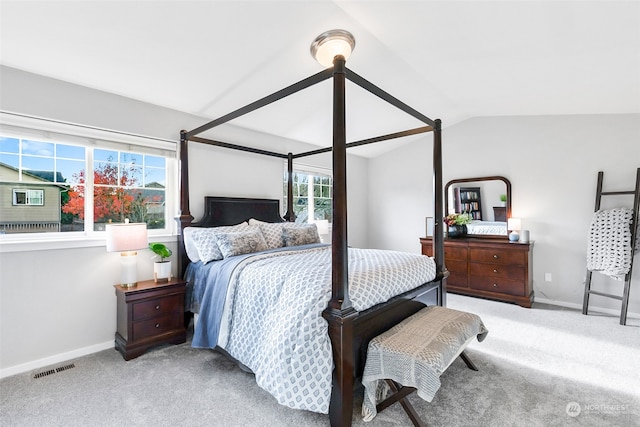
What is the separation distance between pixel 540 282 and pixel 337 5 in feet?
14.0

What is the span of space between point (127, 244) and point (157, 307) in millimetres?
615

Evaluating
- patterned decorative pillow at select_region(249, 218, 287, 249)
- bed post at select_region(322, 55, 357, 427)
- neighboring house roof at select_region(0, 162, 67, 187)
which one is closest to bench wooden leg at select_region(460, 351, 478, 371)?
bed post at select_region(322, 55, 357, 427)

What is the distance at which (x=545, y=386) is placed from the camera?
82.6 inches

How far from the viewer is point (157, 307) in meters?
2.67

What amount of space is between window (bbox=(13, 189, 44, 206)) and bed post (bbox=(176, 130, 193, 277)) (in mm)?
1076

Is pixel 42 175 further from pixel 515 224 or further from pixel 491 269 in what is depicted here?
pixel 515 224

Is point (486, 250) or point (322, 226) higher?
point (322, 226)

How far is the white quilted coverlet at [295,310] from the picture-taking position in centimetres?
168

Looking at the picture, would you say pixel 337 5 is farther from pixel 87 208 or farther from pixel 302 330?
pixel 87 208

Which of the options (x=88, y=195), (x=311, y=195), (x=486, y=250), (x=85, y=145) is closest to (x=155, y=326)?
(x=88, y=195)

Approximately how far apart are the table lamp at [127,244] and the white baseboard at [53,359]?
2.03 feet

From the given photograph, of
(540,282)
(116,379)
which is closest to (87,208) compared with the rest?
(116,379)

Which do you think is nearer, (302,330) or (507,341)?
(302,330)

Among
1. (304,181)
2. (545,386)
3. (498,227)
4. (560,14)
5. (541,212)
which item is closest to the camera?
(560,14)
